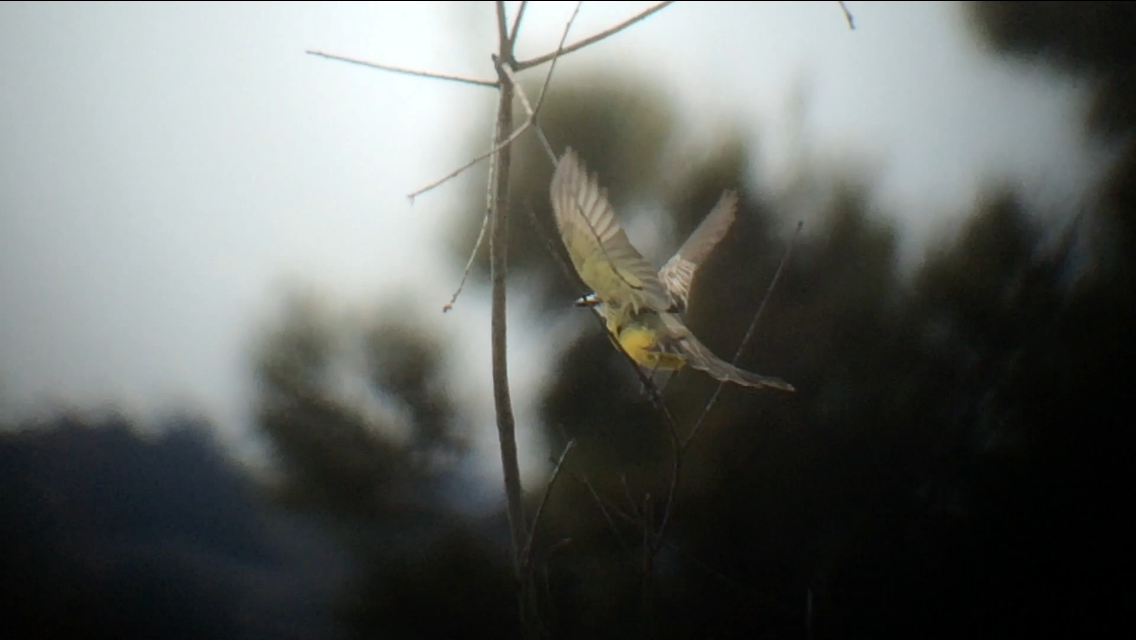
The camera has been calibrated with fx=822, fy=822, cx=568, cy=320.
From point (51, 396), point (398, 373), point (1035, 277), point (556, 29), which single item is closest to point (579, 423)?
point (398, 373)

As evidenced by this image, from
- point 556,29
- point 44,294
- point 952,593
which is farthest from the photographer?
point 952,593

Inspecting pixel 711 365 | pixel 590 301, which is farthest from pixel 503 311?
pixel 711 365

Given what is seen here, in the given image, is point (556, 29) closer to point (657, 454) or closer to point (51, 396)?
point (657, 454)

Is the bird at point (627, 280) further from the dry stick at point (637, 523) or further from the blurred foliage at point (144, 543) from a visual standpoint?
the blurred foliage at point (144, 543)

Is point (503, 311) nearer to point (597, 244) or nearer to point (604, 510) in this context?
point (597, 244)

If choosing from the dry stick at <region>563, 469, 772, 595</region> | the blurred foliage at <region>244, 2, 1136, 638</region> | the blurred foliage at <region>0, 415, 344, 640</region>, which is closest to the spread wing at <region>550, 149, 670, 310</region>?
the blurred foliage at <region>244, 2, 1136, 638</region>

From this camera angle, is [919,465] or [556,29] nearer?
[556,29]

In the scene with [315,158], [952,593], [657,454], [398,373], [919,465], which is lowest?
[952,593]
